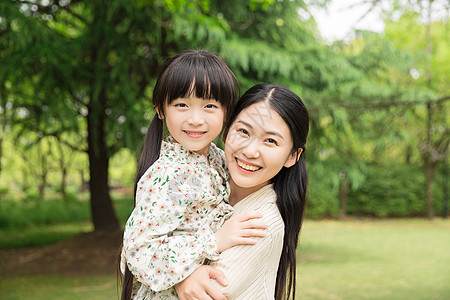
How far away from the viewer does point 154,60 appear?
987cm

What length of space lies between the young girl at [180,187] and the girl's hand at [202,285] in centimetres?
4

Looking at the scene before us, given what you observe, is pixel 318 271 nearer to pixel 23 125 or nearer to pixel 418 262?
pixel 418 262

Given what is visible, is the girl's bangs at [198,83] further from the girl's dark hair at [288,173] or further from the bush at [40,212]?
the bush at [40,212]

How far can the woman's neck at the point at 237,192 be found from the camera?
80.6 inches

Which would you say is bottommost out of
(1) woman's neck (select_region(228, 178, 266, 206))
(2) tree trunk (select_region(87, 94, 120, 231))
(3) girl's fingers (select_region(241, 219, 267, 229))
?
(2) tree trunk (select_region(87, 94, 120, 231))

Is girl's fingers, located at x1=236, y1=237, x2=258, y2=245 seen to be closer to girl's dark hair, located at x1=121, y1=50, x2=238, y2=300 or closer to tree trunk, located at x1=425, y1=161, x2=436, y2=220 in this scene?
girl's dark hair, located at x1=121, y1=50, x2=238, y2=300

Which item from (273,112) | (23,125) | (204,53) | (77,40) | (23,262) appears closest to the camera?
(273,112)

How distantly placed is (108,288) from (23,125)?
3.72 m

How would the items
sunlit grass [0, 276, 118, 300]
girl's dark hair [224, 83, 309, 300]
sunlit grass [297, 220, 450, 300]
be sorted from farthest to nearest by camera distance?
sunlit grass [297, 220, 450, 300] < sunlit grass [0, 276, 118, 300] < girl's dark hair [224, 83, 309, 300]

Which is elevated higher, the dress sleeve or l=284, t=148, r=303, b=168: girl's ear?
l=284, t=148, r=303, b=168: girl's ear

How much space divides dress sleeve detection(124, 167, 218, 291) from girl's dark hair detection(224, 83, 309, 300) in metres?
0.39

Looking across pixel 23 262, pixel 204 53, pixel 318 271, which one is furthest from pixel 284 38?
pixel 204 53

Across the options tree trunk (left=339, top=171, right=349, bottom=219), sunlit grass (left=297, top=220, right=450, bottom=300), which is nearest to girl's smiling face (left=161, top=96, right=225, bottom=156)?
sunlit grass (left=297, top=220, right=450, bottom=300)

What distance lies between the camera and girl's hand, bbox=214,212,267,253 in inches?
69.5
